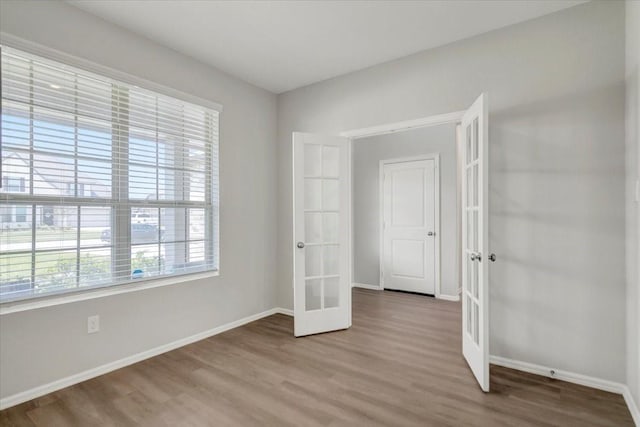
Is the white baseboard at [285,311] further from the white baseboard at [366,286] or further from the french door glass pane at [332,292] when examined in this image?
the white baseboard at [366,286]

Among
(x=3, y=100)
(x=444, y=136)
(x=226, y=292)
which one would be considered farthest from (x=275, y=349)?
(x=444, y=136)

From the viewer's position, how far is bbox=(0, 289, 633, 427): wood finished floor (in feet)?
6.39

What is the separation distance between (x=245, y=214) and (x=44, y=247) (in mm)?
1797

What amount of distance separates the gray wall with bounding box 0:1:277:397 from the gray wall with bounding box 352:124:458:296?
202 centimetres

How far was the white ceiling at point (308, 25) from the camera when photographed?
2.38 metres

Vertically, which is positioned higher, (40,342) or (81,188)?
(81,188)

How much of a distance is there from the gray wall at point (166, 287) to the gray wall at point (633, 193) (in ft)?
10.6

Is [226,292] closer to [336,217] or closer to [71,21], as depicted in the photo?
[336,217]

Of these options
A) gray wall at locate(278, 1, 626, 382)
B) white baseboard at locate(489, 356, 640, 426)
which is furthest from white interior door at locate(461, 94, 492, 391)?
white baseboard at locate(489, 356, 640, 426)

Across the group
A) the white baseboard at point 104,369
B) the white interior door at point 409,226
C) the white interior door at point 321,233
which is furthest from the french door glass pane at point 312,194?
the white interior door at point 409,226

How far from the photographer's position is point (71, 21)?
7.78 ft

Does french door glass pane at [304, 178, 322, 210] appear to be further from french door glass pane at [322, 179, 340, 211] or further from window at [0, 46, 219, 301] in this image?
window at [0, 46, 219, 301]

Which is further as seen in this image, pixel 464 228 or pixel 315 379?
pixel 464 228

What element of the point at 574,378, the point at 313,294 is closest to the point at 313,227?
the point at 313,294
